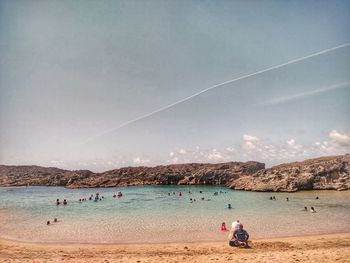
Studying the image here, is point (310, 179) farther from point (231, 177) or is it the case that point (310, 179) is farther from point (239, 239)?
point (239, 239)

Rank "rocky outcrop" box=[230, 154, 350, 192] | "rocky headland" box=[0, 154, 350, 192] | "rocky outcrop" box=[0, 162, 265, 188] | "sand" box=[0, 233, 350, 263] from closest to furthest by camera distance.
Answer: "sand" box=[0, 233, 350, 263]
"rocky outcrop" box=[230, 154, 350, 192]
"rocky headland" box=[0, 154, 350, 192]
"rocky outcrop" box=[0, 162, 265, 188]

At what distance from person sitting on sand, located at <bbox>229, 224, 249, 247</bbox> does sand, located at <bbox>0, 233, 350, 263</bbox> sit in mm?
496

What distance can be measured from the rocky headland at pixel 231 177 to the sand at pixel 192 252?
46.3m

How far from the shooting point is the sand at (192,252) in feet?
45.1

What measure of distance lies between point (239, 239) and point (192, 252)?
10.7ft

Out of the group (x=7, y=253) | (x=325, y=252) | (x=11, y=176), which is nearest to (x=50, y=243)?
(x=7, y=253)

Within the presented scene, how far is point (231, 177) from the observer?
9669 centimetres

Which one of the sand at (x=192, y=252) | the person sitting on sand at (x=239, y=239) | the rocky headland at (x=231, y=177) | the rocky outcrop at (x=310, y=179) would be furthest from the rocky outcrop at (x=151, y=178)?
the person sitting on sand at (x=239, y=239)

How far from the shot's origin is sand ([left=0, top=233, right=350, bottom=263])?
1375 cm

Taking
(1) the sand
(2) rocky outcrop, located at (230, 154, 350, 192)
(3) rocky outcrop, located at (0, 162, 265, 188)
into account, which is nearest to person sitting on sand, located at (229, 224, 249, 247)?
(1) the sand

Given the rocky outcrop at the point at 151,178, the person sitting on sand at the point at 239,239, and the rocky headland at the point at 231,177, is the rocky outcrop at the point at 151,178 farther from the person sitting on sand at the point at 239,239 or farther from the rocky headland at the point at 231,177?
the person sitting on sand at the point at 239,239

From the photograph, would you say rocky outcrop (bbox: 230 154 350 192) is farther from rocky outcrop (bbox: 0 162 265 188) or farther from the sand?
the sand

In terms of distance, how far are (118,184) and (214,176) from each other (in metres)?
35.8

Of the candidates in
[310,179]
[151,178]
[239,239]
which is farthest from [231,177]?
[239,239]
